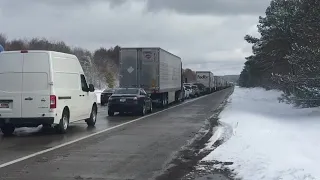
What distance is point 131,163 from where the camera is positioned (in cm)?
941

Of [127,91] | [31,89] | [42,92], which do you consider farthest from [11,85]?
[127,91]

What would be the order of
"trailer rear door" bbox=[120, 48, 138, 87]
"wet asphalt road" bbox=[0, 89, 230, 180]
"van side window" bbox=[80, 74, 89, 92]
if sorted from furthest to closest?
"trailer rear door" bbox=[120, 48, 138, 87] < "van side window" bbox=[80, 74, 89, 92] < "wet asphalt road" bbox=[0, 89, 230, 180]

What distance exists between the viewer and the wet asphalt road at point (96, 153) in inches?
327

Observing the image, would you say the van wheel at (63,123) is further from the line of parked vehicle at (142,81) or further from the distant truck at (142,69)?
the distant truck at (142,69)

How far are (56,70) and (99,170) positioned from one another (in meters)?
6.37

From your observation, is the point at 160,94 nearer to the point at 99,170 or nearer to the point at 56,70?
the point at 56,70

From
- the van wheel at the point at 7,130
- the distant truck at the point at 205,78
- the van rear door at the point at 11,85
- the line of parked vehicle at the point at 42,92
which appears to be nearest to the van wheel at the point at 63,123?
the line of parked vehicle at the point at 42,92

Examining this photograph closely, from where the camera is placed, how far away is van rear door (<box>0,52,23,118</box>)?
1389cm

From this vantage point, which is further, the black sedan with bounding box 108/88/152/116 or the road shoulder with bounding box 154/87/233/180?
the black sedan with bounding box 108/88/152/116

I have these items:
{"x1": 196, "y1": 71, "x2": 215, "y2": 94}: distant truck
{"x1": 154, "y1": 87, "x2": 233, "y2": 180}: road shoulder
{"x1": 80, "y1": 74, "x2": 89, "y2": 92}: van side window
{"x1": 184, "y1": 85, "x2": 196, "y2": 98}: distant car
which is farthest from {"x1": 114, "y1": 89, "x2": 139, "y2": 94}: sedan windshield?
{"x1": 196, "y1": 71, "x2": 215, "y2": 94}: distant truck

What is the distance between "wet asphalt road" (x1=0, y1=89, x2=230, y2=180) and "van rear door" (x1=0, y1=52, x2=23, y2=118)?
831 millimetres

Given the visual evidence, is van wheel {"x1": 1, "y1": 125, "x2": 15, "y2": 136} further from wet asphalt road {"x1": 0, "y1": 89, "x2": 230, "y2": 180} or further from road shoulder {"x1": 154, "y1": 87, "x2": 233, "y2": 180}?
road shoulder {"x1": 154, "y1": 87, "x2": 233, "y2": 180}

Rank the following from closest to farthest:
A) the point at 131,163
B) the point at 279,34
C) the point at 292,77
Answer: the point at 131,163
the point at 292,77
the point at 279,34

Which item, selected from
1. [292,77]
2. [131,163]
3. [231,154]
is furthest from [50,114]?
[292,77]
